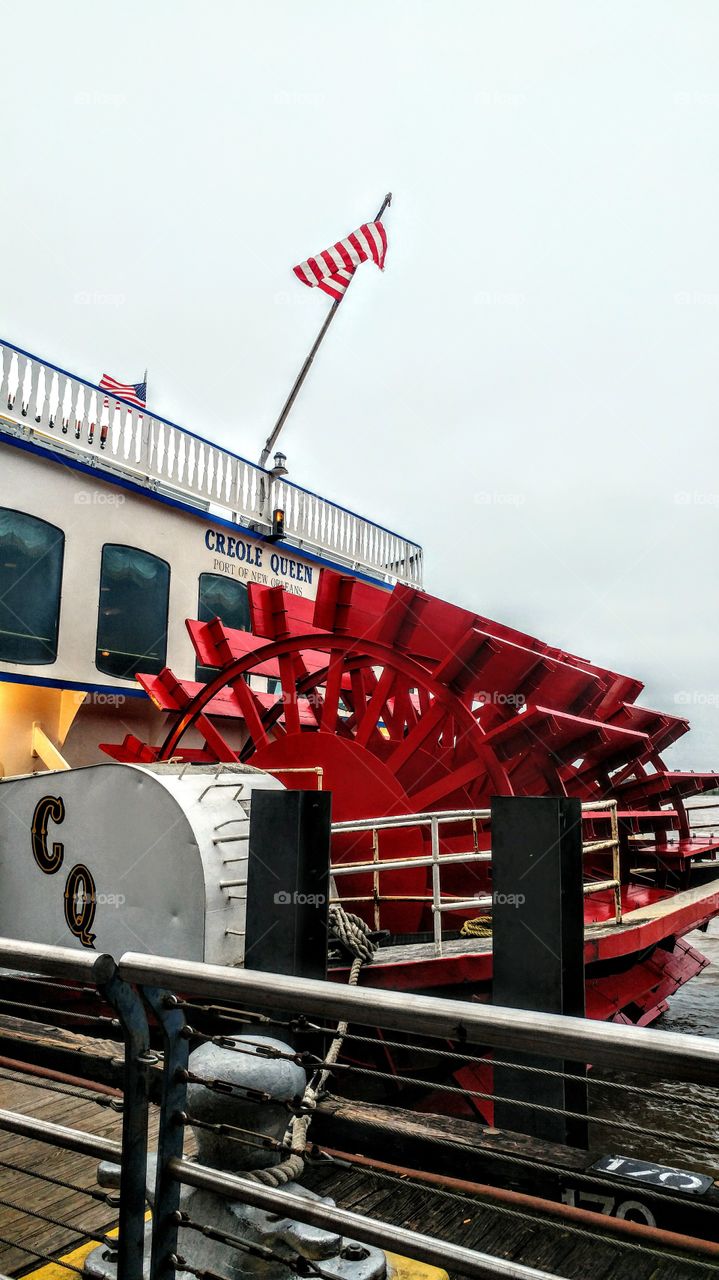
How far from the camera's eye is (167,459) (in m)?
8.63

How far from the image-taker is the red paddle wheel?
5988 mm

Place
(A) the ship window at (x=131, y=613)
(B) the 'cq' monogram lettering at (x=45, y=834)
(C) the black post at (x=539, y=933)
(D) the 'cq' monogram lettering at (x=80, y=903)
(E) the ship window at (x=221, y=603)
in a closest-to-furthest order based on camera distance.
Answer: (C) the black post at (x=539, y=933) → (D) the 'cq' monogram lettering at (x=80, y=903) → (B) the 'cq' monogram lettering at (x=45, y=834) → (A) the ship window at (x=131, y=613) → (E) the ship window at (x=221, y=603)

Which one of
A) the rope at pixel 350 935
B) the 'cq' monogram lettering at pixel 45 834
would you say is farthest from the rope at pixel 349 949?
the 'cq' monogram lettering at pixel 45 834

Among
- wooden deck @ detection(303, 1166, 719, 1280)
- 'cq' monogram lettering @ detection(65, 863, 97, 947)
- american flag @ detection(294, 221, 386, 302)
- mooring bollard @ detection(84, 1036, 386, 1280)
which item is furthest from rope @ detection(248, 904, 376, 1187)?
american flag @ detection(294, 221, 386, 302)

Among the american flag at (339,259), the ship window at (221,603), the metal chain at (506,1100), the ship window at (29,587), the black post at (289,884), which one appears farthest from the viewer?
the american flag at (339,259)

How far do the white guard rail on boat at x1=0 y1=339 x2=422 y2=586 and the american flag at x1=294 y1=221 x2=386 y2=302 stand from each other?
271 centimetres

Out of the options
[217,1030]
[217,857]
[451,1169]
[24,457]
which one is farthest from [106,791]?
[24,457]

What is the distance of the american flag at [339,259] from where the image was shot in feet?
35.7

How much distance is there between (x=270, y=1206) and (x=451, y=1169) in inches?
61.3

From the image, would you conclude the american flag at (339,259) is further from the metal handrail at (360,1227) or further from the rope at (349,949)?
the metal handrail at (360,1227)

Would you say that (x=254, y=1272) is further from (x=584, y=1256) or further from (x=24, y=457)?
(x=24, y=457)

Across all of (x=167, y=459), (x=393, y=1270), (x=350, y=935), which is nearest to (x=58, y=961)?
(x=393, y=1270)

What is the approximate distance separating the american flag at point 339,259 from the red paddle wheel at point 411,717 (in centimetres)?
485

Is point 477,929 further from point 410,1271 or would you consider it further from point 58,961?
point 58,961
